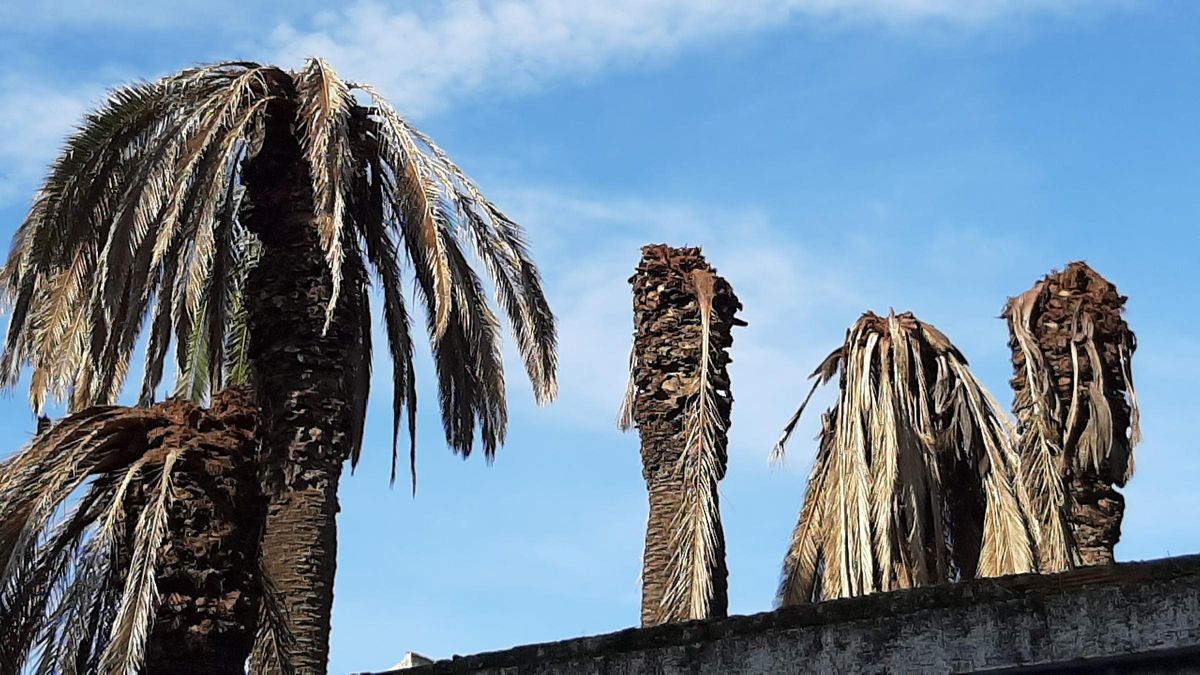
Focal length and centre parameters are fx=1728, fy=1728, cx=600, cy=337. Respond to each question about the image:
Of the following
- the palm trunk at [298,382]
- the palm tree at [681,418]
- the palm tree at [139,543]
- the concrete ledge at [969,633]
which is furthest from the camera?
the palm tree at [681,418]

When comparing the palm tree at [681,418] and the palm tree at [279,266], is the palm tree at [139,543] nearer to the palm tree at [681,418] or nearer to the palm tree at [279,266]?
the palm tree at [279,266]

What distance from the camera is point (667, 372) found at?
18609 mm

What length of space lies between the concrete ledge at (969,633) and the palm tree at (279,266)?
7.11 meters

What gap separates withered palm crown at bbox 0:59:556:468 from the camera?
670 inches

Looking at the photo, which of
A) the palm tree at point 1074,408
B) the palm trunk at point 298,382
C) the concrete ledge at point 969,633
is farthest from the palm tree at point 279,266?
the concrete ledge at point 969,633

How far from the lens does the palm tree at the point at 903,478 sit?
17844mm

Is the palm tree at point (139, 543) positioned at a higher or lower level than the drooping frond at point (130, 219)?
lower

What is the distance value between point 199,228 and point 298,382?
214 cm

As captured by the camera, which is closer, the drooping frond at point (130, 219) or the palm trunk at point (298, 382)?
the palm trunk at point (298, 382)

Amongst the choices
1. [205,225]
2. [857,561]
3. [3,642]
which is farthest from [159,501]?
[857,561]

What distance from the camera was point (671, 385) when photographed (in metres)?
18.5

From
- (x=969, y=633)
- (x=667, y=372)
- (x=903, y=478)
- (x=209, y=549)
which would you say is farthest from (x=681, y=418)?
(x=969, y=633)

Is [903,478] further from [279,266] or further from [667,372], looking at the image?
[279,266]

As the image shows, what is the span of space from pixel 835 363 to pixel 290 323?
645 cm
